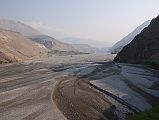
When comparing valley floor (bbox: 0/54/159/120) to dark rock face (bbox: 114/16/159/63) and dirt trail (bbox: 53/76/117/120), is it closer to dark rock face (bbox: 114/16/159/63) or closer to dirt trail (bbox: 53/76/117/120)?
dirt trail (bbox: 53/76/117/120)

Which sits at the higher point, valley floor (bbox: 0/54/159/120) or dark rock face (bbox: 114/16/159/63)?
dark rock face (bbox: 114/16/159/63)

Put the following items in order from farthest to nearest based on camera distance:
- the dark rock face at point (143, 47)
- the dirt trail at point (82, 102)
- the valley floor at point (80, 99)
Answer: the dark rock face at point (143, 47)
the dirt trail at point (82, 102)
the valley floor at point (80, 99)

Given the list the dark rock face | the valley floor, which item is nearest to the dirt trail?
the valley floor

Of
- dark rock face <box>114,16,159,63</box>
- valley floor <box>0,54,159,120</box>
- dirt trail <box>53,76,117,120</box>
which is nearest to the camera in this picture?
valley floor <box>0,54,159,120</box>

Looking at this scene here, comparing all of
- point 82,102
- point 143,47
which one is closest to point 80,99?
point 82,102

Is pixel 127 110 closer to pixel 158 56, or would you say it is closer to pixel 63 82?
pixel 63 82

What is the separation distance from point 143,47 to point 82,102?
5445 centimetres

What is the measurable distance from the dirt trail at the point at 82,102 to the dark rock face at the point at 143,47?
1568 inches

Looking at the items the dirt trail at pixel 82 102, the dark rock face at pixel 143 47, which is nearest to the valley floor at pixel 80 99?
the dirt trail at pixel 82 102

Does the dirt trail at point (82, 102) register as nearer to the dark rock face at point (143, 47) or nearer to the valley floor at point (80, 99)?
the valley floor at point (80, 99)

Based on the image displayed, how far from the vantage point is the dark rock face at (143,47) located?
79.5 meters

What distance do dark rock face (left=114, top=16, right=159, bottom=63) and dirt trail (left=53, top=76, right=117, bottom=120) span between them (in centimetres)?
3983

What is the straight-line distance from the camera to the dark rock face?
79.5 metres

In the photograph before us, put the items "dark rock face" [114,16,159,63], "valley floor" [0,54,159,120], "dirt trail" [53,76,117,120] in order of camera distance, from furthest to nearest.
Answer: "dark rock face" [114,16,159,63]
"dirt trail" [53,76,117,120]
"valley floor" [0,54,159,120]
